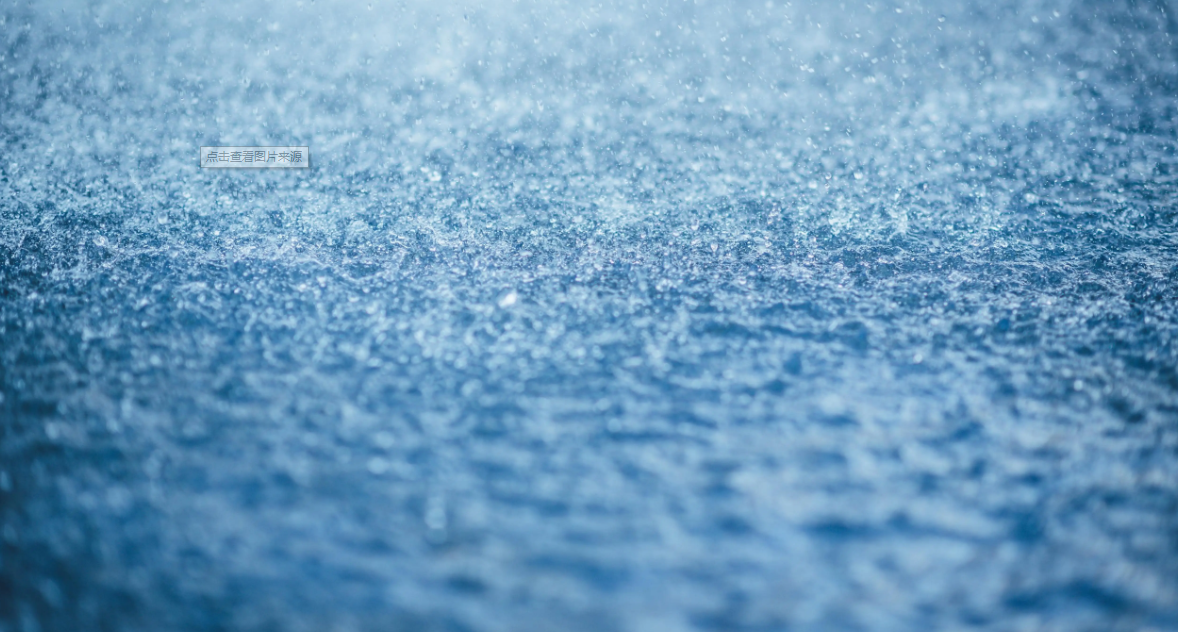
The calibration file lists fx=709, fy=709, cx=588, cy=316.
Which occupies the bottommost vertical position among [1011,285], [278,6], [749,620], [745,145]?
[749,620]

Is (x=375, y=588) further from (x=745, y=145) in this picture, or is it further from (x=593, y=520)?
(x=745, y=145)

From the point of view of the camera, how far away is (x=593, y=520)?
0.43m

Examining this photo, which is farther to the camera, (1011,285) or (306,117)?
(306,117)

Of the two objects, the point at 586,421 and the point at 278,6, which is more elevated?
the point at 278,6

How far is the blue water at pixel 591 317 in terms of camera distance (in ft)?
1.31

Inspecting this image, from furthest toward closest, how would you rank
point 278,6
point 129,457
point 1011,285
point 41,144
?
point 278,6, point 41,144, point 1011,285, point 129,457

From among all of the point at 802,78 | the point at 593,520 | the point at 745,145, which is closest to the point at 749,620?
the point at 593,520

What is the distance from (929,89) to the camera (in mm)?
911

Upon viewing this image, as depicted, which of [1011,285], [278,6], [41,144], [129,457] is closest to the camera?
[129,457]

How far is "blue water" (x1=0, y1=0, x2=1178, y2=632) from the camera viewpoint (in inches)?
15.8

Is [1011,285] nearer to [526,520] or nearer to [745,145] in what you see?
[745,145]

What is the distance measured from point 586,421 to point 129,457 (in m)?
0.31

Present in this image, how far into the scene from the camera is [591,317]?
62 centimetres

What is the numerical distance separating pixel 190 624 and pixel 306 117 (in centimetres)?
66
